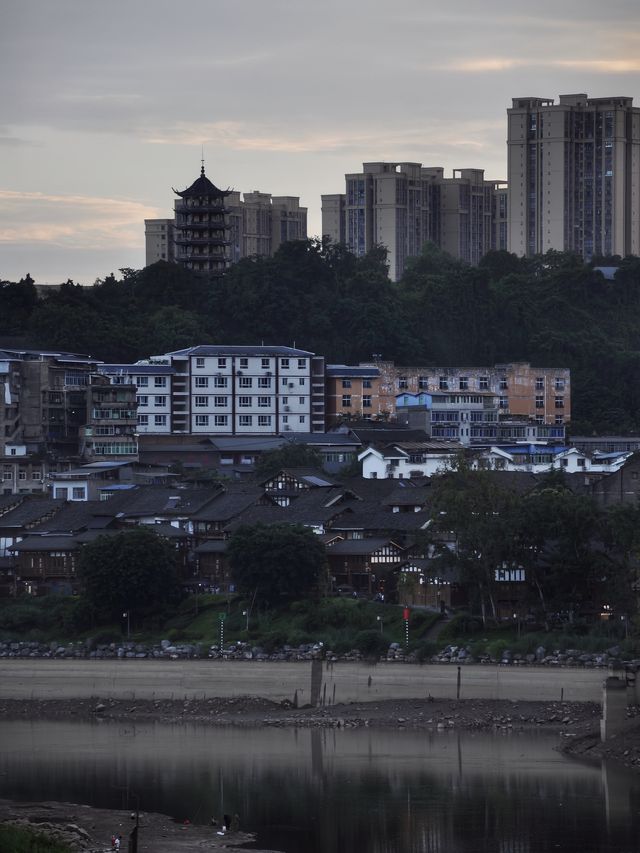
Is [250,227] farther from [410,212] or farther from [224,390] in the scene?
[224,390]

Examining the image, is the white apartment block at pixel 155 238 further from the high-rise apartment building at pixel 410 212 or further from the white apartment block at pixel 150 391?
the white apartment block at pixel 150 391

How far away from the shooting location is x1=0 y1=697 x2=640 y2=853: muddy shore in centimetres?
4022

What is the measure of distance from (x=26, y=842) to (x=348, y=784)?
33.1 ft

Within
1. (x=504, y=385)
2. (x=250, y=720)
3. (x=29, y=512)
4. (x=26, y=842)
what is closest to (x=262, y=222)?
(x=504, y=385)

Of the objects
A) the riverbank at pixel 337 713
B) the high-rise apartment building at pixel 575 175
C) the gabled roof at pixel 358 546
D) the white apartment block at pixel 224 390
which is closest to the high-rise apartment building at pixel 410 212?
the high-rise apartment building at pixel 575 175

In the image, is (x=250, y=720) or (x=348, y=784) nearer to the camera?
(x=348, y=784)

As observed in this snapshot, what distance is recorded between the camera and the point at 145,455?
8281 cm

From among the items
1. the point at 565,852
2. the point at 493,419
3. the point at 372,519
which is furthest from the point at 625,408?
the point at 565,852

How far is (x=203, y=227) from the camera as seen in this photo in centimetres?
10075

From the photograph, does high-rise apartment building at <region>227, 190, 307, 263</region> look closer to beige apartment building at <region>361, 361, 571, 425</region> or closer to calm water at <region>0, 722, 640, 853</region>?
beige apartment building at <region>361, 361, 571, 425</region>

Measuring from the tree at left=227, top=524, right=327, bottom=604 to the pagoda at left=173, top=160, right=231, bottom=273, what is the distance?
4112 cm

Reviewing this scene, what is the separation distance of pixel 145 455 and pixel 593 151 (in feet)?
154

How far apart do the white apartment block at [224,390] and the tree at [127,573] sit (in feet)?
75.4

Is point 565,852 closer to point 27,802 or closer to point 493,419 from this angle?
point 27,802
